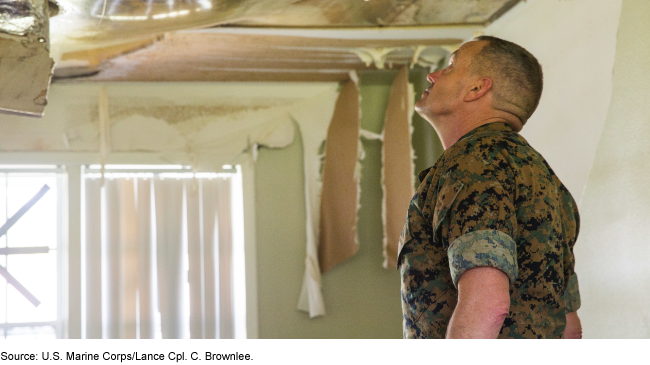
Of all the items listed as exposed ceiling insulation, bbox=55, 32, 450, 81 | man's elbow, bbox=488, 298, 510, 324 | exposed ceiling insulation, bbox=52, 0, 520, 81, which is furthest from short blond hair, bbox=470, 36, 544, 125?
exposed ceiling insulation, bbox=55, 32, 450, 81

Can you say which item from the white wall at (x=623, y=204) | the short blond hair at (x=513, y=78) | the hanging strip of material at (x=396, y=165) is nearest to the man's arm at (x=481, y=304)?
the short blond hair at (x=513, y=78)

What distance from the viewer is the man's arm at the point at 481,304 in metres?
1.21

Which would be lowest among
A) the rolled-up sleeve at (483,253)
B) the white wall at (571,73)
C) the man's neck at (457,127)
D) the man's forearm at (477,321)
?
the man's forearm at (477,321)

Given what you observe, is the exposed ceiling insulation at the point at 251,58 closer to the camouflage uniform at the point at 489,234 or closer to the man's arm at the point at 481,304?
the camouflage uniform at the point at 489,234

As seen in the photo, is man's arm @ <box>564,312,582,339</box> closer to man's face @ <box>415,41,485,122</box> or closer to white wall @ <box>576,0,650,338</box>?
man's face @ <box>415,41,485,122</box>

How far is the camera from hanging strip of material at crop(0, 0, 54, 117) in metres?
2.55

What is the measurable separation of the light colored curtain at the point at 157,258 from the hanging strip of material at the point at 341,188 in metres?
0.71

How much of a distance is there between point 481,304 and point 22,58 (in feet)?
7.26

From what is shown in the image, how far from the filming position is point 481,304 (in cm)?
122

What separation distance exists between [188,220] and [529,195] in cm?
346

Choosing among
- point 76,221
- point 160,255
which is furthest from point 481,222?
point 76,221
